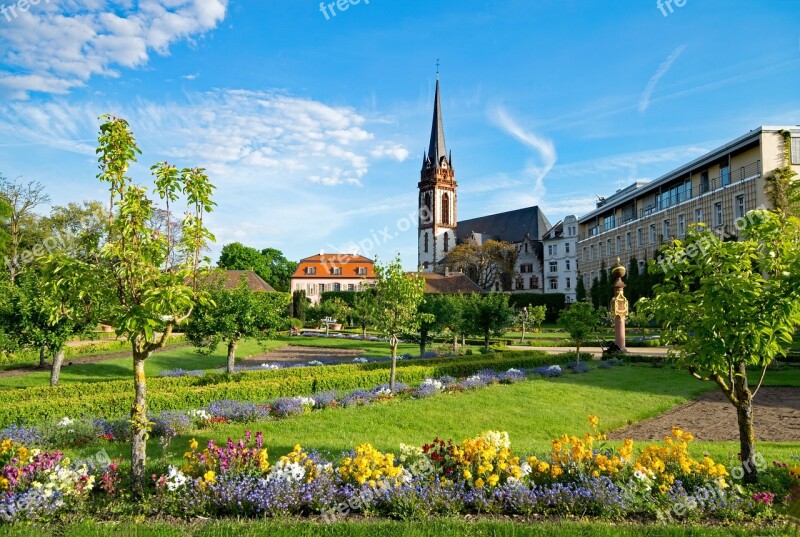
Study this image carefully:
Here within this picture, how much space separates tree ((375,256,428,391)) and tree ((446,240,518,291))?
6172 cm

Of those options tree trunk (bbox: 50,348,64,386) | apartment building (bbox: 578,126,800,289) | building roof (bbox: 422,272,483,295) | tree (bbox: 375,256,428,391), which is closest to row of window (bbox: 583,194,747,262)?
apartment building (bbox: 578,126,800,289)

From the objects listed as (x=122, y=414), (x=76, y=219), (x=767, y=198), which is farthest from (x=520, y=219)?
(x=122, y=414)

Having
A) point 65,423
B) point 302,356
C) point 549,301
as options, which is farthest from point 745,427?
point 549,301

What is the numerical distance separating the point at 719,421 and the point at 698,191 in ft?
112

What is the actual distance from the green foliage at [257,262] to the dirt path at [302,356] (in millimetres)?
45499

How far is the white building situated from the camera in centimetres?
7419

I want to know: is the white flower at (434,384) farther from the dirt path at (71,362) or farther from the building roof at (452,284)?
the building roof at (452,284)

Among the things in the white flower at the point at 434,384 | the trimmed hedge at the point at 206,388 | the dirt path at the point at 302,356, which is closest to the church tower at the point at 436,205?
the dirt path at the point at 302,356

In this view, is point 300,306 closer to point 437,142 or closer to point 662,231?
point 662,231

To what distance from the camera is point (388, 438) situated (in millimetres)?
10031

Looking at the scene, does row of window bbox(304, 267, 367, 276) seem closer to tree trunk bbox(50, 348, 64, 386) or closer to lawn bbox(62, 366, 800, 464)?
tree trunk bbox(50, 348, 64, 386)

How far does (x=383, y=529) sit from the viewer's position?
5566 millimetres

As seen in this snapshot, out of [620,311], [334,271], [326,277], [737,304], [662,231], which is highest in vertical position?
[662,231]

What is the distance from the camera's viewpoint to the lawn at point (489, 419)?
30.8ft
